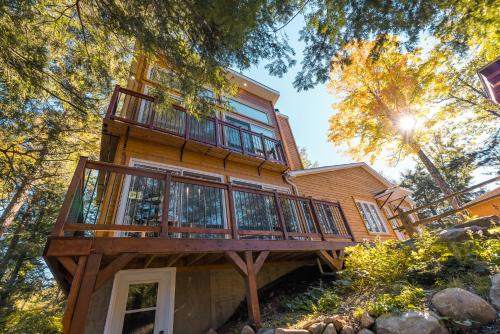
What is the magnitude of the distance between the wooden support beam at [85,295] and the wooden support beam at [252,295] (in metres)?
2.23

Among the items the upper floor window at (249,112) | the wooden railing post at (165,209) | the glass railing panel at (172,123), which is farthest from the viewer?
the upper floor window at (249,112)

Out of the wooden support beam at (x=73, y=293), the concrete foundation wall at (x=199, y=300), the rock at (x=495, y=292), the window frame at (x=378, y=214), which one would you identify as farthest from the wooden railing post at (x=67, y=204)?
the window frame at (x=378, y=214)

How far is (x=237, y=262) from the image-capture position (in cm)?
385

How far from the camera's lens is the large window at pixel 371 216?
33.5 feet

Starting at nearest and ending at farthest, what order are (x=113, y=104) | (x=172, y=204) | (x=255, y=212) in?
(x=172, y=204)
(x=255, y=212)
(x=113, y=104)

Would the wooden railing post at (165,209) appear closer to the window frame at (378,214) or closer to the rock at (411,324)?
the rock at (411,324)

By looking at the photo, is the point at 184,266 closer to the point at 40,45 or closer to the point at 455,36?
the point at 40,45

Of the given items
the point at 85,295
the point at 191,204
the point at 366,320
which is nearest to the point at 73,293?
the point at 85,295

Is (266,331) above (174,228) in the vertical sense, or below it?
below

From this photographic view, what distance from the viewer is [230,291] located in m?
5.29

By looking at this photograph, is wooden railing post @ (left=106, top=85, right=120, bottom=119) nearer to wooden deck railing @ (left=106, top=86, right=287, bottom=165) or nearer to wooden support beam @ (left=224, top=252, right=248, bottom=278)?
wooden deck railing @ (left=106, top=86, right=287, bottom=165)

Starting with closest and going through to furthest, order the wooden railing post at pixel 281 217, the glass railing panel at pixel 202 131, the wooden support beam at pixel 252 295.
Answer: the wooden support beam at pixel 252 295 < the wooden railing post at pixel 281 217 < the glass railing panel at pixel 202 131

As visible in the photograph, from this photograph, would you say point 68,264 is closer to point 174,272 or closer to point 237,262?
point 237,262

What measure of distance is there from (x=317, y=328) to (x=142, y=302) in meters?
3.43
